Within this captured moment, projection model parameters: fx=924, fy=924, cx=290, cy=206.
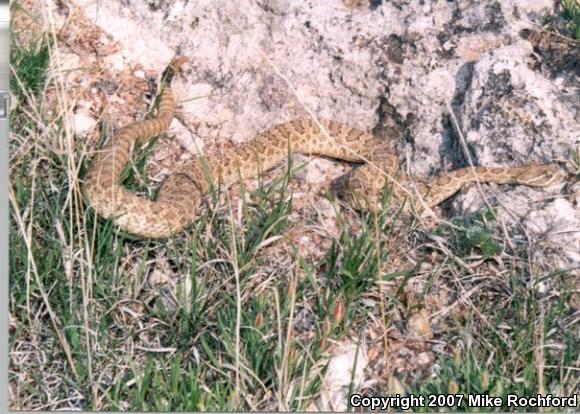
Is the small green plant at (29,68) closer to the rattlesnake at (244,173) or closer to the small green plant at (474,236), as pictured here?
the rattlesnake at (244,173)

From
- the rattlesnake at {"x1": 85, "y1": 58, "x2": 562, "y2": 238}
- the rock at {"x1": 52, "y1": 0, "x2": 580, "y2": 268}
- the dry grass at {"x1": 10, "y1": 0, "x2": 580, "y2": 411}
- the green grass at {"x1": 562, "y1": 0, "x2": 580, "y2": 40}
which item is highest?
the green grass at {"x1": 562, "y1": 0, "x2": 580, "y2": 40}

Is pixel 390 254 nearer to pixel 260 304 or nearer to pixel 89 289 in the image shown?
pixel 260 304

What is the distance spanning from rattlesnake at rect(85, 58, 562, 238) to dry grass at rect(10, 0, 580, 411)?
0.39 feet

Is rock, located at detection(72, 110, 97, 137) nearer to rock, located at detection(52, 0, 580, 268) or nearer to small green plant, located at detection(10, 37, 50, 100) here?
small green plant, located at detection(10, 37, 50, 100)

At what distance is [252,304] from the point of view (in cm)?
491

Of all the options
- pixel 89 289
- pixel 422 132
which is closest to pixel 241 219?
pixel 89 289

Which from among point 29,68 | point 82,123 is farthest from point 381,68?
point 29,68

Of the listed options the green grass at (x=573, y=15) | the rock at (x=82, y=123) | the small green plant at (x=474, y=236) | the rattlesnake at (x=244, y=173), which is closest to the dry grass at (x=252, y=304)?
the small green plant at (x=474, y=236)

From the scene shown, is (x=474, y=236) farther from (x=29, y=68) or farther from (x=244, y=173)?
(x=29, y=68)

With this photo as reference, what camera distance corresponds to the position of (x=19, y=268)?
4918 millimetres

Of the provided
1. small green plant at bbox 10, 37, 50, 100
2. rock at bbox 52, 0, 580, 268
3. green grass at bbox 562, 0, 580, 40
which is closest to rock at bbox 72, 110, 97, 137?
small green plant at bbox 10, 37, 50, 100

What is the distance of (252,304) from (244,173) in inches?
63.8

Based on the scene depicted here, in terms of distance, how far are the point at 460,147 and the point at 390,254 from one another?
52.8 inches

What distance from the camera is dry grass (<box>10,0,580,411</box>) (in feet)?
14.9
